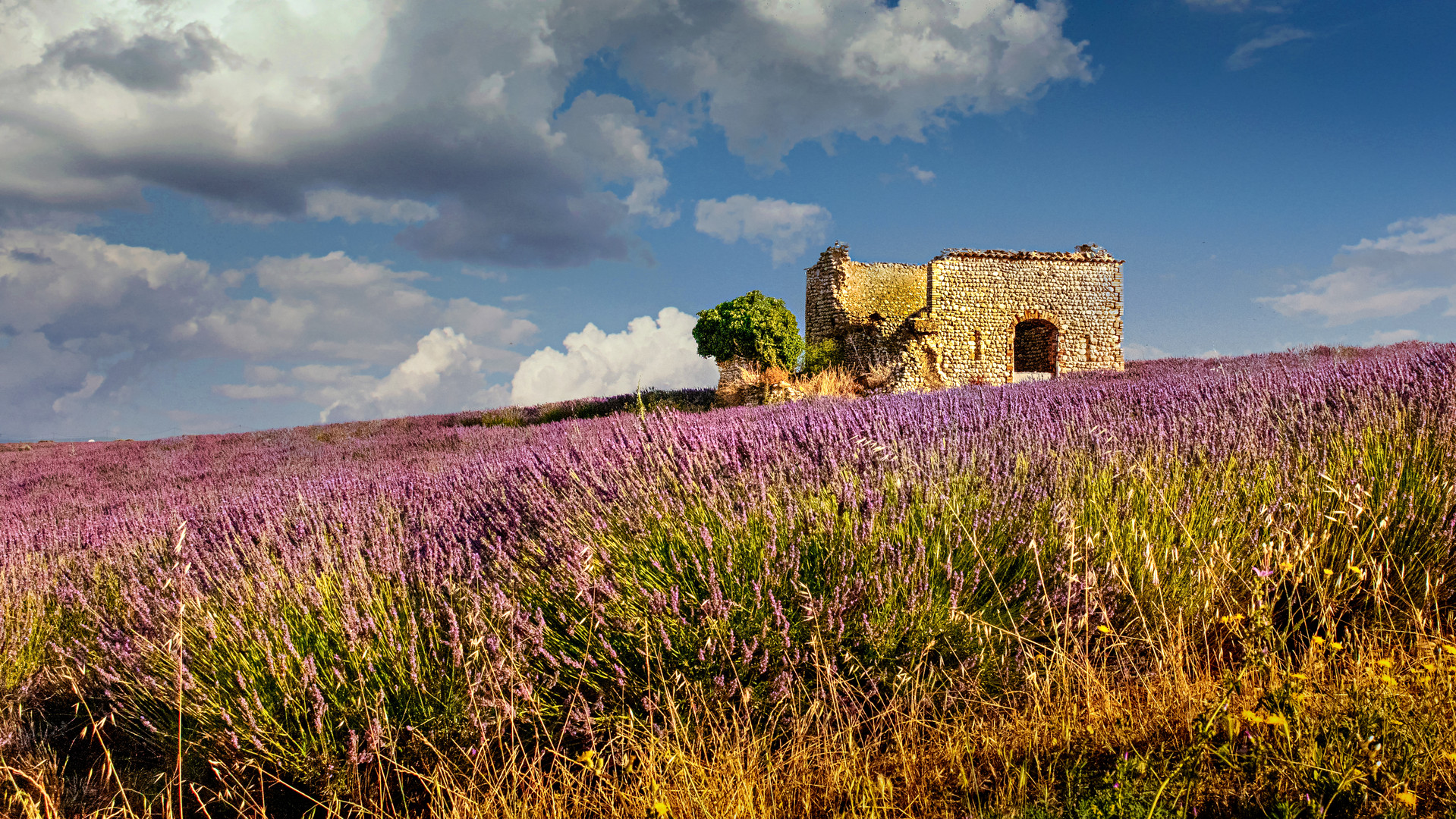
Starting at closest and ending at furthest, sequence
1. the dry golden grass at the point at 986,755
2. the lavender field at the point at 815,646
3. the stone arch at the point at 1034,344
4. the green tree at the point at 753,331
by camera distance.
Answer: the dry golden grass at the point at 986,755 < the lavender field at the point at 815,646 < the green tree at the point at 753,331 < the stone arch at the point at 1034,344

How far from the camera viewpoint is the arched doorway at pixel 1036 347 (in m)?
21.8

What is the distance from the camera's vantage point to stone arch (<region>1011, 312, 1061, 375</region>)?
2147cm

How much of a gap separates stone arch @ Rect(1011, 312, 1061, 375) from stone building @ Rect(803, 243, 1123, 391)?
0.05m

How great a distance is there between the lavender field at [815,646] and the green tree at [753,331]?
14132 mm

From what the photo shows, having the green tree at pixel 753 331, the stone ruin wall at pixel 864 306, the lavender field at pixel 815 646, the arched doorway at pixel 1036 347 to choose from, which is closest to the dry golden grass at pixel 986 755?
the lavender field at pixel 815 646

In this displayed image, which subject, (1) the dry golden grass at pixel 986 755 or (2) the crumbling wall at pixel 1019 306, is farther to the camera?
(2) the crumbling wall at pixel 1019 306

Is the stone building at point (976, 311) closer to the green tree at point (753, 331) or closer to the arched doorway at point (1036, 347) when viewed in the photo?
the arched doorway at point (1036, 347)

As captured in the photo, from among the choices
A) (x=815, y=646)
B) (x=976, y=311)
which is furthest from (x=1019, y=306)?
(x=815, y=646)

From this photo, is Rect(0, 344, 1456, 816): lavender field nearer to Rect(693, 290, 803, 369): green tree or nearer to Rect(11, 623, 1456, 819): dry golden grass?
Rect(11, 623, 1456, 819): dry golden grass

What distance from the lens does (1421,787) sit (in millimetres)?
1328

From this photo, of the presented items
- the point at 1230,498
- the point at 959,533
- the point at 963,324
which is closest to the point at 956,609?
the point at 959,533

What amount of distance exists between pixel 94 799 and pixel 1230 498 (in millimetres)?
3488

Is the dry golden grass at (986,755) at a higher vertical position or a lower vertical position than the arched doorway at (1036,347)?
lower

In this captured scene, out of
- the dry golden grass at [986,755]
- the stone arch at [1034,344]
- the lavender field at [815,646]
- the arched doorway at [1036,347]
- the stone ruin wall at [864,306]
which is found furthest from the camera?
the arched doorway at [1036,347]
